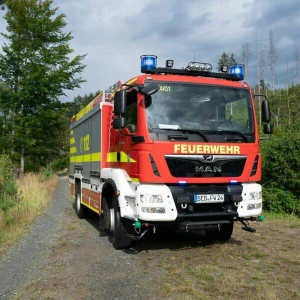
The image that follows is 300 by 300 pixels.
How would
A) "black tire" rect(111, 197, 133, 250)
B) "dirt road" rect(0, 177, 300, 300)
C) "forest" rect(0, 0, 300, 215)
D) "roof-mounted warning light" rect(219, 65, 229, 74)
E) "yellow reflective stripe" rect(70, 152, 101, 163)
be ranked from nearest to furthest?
1. "dirt road" rect(0, 177, 300, 300)
2. "black tire" rect(111, 197, 133, 250)
3. "roof-mounted warning light" rect(219, 65, 229, 74)
4. "yellow reflective stripe" rect(70, 152, 101, 163)
5. "forest" rect(0, 0, 300, 215)


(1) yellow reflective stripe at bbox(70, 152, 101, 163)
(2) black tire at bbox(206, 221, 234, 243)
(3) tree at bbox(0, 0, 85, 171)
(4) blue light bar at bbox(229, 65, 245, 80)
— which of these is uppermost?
(3) tree at bbox(0, 0, 85, 171)

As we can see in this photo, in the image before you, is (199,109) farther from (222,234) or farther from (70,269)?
(70,269)

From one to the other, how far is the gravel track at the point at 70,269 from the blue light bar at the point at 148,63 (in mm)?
3125

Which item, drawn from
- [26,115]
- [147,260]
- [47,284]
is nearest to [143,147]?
[147,260]

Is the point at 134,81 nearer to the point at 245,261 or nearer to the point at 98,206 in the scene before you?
the point at 98,206

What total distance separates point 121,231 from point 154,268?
1.13 m

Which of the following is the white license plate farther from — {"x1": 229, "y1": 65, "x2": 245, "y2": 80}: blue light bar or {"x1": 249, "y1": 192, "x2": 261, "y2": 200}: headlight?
{"x1": 229, "y1": 65, "x2": 245, "y2": 80}: blue light bar

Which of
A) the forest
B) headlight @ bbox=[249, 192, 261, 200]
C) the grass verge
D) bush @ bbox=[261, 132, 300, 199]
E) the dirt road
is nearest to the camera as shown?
the dirt road

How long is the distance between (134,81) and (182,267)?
3.04 m

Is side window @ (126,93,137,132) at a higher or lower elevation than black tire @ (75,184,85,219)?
higher

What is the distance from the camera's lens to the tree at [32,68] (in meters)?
19.5

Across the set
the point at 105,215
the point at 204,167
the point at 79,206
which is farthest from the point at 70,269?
the point at 79,206

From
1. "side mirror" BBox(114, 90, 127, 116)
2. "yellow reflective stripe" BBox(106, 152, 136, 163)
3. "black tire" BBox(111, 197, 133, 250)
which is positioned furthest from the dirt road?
"side mirror" BBox(114, 90, 127, 116)

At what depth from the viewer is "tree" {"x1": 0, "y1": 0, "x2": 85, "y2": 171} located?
64.0 feet
